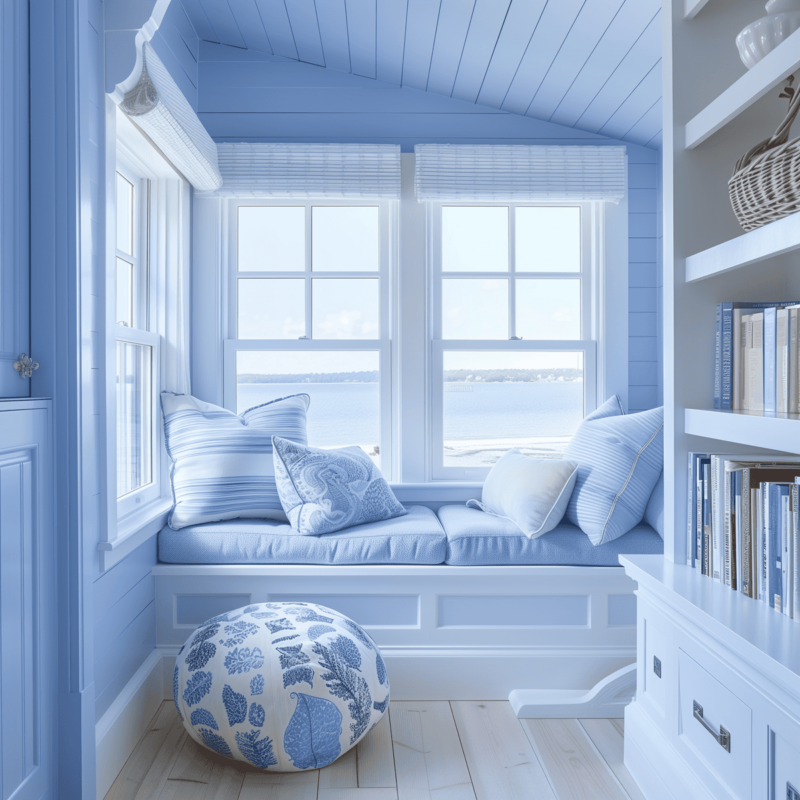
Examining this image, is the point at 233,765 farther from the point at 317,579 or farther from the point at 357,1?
the point at 357,1

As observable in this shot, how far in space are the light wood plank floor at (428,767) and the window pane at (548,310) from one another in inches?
63.5

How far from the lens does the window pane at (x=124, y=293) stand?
2.35 metres

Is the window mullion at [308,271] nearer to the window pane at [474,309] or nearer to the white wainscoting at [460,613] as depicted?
the window pane at [474,309]

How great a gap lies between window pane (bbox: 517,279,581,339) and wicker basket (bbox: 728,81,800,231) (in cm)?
152

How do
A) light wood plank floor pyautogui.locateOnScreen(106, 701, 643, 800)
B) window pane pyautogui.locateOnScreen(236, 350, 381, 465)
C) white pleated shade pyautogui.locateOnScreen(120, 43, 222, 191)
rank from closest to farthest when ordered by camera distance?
1. light wood plank floor pyautogui.locateOnScreen(106, 701, 643, 800)
2. white pleated shade pyautogui.locateOnScreen(120, 43, 222, 191)
3. window pane pyautogui.locateOnScreen(236, 350, 381, 465)

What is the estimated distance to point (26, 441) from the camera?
147cm

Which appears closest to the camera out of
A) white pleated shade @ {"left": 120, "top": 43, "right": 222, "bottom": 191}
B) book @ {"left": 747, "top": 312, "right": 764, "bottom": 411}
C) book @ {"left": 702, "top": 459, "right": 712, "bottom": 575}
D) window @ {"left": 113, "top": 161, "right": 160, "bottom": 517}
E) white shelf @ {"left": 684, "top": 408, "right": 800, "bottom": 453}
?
white shelf @ {"left": 684, "top": 408, "right": 800, "bottom": 453}

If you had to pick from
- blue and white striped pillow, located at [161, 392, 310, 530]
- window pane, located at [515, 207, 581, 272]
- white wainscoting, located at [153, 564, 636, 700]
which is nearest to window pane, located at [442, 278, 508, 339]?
window pane, located at [515, 207, 581, 272]

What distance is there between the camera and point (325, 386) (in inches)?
114

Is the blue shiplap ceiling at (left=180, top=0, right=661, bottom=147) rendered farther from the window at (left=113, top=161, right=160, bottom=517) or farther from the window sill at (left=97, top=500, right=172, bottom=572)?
the window sill at (left=97, top=500, right=172, bottom=572)

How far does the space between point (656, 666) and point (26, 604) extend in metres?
1.60

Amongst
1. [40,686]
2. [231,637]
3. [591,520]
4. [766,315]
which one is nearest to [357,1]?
[766,315]

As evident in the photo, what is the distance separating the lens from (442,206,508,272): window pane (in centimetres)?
292

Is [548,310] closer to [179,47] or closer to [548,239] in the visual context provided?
[548,239]
